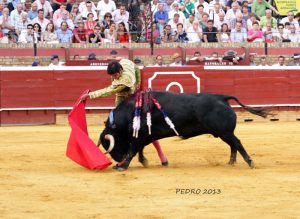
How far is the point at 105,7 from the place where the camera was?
59.3 ft

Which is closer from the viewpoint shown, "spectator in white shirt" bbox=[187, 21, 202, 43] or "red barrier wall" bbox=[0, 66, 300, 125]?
"red barrier wall" bbox=[0, 66, 300, 125]

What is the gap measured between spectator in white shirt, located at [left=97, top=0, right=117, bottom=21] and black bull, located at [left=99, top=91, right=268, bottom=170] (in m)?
8.11

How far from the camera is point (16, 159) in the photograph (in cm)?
1105

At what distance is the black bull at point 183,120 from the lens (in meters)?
9.91

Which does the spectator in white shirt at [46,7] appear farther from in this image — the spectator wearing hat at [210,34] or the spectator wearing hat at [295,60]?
the spectator wearing hat at [295,60]

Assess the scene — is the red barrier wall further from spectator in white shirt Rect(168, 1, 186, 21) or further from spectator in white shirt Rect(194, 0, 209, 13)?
spectator in white shirt Rect(194, 0, 209, 13)

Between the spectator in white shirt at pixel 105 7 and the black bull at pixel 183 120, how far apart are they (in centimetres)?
811

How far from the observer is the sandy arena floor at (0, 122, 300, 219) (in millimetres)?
7434

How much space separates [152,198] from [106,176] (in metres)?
Answer: 1.54

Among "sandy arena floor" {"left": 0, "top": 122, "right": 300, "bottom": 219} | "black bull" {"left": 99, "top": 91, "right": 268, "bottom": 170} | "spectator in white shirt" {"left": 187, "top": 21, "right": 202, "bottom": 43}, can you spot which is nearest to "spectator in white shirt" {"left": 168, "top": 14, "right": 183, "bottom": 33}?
"spectator in white shirt" {"left": 187, "top": 21, "right": 202, "bottom": 43}

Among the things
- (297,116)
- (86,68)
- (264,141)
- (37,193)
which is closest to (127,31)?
(86,68)

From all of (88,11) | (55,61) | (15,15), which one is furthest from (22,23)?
(88,11)

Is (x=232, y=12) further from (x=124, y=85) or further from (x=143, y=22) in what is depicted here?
(x=124, y=85)

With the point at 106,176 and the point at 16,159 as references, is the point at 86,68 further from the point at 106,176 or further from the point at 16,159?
the point at 106,176
